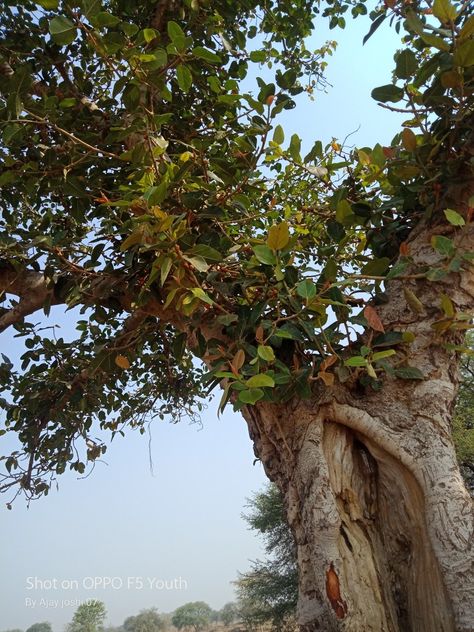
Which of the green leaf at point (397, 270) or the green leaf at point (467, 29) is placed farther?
the green leaf at point (397, 270)

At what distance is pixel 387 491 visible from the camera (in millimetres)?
1582

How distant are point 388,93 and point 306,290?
77cm

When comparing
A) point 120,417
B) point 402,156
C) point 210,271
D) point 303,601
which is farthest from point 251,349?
point 120,417

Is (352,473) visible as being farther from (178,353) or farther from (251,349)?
(178,353)

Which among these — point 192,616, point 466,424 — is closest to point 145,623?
point 192,616

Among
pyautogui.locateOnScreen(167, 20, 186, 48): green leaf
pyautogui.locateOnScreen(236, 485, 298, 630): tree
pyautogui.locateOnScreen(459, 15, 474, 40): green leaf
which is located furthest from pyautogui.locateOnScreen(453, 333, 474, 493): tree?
pyautogui.locateOnScreen(167, 20, 186, 48): green leaf

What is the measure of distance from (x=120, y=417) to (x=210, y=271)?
2.81 meters

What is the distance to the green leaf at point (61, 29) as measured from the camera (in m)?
1.30

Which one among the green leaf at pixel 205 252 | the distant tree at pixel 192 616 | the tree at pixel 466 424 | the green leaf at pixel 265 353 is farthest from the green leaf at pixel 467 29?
the distant tree at pixel 192 616

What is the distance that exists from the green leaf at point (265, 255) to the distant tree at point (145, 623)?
40.7 feet

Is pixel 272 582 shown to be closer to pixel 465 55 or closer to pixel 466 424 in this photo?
pixel 466 424

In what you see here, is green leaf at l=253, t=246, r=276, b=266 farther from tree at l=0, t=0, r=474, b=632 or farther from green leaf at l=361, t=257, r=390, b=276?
green leaf at l=361, t=257, r=390, b=276

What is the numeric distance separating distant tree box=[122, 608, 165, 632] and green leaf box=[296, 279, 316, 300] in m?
12.4

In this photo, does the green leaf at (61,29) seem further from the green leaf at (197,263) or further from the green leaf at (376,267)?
the green leaf at (376,267)
